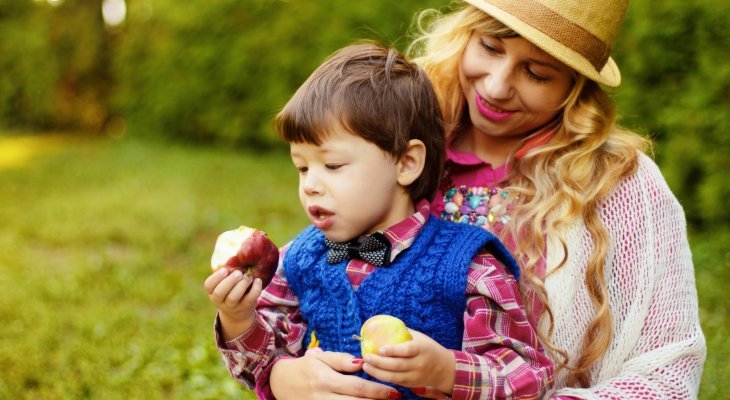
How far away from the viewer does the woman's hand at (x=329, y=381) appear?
1.90 m

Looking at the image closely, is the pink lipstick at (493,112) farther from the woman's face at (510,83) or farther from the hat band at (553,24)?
the hat band at (553,24)

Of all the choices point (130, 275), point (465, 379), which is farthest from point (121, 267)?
point (465, 379)

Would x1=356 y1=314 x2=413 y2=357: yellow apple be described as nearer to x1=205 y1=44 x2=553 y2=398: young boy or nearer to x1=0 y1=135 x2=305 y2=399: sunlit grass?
x1=205 y1=44 x2=553 y2=398: young boy

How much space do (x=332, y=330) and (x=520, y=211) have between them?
0.64m

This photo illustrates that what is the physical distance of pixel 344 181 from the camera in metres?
1.90

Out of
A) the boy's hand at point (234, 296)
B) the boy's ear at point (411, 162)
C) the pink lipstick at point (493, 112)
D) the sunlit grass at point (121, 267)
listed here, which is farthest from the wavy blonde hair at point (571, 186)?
the sunlit grass at point (121, 267)

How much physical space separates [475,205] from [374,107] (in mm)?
571

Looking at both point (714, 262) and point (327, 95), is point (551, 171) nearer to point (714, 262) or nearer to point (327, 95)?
point (327, 95)

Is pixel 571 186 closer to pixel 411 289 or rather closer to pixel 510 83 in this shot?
pixel 510 83

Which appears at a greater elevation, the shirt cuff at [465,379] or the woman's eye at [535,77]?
the woman's eye at [535,77]

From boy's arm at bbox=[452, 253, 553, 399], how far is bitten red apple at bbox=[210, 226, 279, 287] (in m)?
0.51

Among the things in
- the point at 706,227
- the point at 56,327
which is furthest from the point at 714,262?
the point at 56,327

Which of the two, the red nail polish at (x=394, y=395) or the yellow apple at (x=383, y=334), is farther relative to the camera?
the red nail polish at (x=394, y=395)

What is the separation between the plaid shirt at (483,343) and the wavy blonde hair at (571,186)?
0.22 metres
